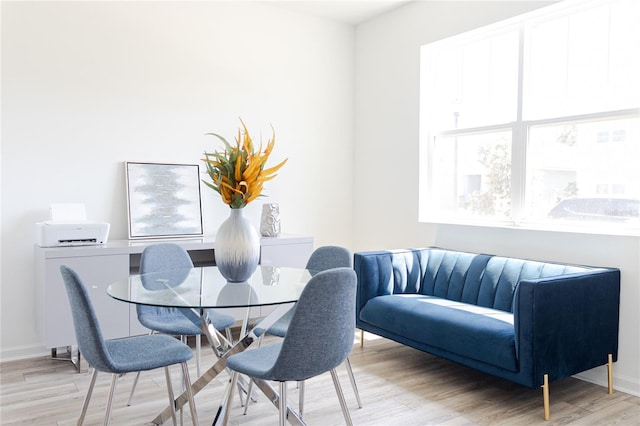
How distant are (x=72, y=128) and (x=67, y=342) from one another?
1664 millimetres

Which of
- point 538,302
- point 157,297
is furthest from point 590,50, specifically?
point 157,297

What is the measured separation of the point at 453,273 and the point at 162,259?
2253 mm

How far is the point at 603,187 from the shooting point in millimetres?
3678

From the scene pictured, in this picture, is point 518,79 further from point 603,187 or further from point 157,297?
point 157,297

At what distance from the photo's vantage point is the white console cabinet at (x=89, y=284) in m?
3.65

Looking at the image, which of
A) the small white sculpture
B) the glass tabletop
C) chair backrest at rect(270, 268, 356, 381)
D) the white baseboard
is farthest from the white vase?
the white baseboard

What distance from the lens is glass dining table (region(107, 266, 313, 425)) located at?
2367 millimetres

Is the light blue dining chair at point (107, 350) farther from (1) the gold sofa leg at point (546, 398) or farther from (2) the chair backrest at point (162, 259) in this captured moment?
(1) the gold sofa leg at point (546, 398)

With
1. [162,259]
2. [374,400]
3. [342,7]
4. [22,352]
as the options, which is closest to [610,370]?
[374,400]

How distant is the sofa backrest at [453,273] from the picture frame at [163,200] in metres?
1.52

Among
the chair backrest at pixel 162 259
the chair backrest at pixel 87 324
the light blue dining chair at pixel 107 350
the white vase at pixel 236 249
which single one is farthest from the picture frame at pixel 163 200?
the chair backrest at pixel 87 324

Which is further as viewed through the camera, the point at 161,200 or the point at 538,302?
the point at 161,200

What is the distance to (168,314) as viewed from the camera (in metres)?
3.36

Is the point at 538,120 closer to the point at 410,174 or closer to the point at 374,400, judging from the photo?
the point at 410,174
